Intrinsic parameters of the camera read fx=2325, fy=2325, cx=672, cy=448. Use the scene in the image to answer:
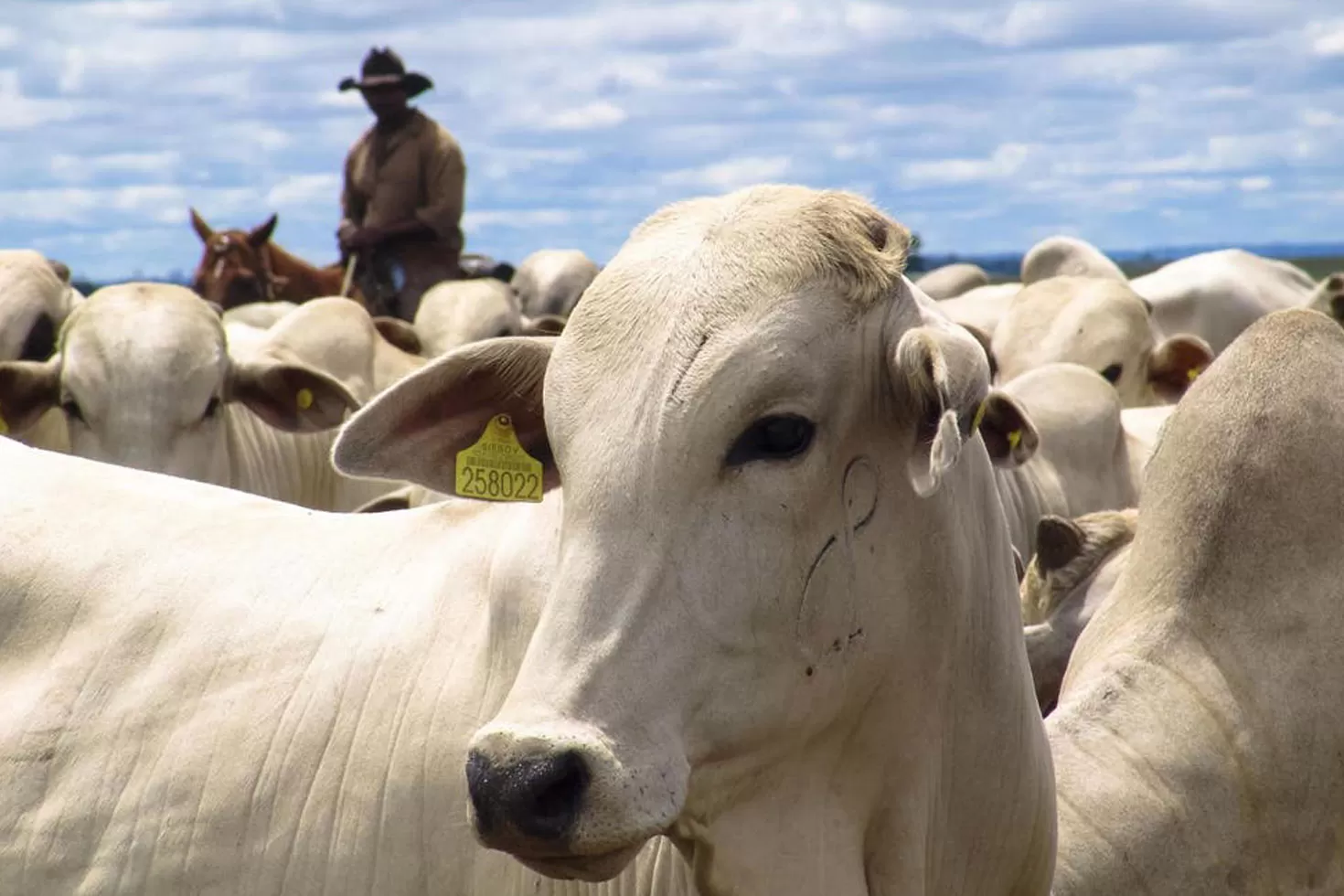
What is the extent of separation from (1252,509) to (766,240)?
5.72ft

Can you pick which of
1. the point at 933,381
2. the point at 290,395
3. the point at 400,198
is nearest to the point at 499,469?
the point at 933,381

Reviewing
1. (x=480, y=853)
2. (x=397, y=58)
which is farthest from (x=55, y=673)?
(x=397, y=58)

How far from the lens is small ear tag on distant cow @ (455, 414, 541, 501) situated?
3.59 meters

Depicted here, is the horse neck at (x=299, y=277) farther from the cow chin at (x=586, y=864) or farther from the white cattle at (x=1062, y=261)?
the cow chin at (x=586, y=864)

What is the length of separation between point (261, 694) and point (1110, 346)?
25.4 feet

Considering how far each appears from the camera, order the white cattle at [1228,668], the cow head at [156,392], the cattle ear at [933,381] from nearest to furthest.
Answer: the cattle ear at [933,381], the white cattle at [1228,668], the cow head at [156,392]

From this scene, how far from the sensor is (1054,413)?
29.5 feet

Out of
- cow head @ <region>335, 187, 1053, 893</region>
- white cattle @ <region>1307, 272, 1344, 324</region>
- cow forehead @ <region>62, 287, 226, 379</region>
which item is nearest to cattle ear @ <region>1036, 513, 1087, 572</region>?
cow head @ <region>335, 187, 1053, 893</region>

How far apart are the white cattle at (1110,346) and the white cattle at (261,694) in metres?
7.26

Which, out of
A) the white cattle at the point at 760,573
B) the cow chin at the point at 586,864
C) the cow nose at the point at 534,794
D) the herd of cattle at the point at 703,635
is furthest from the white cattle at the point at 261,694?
the cow nose at the point at 534,794

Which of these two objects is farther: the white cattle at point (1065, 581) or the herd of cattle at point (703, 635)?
the white cattle at point (1065, 581)

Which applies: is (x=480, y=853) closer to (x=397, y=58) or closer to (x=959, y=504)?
(x=959, y=504)

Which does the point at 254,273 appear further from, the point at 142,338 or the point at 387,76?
the point at 142,338

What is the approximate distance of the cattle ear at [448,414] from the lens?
11.8 feet
